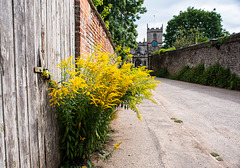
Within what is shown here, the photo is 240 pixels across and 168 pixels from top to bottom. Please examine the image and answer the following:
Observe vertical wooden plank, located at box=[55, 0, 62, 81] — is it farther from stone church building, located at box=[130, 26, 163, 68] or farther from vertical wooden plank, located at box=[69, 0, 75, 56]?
stone church building, located at box=[130, 26, 163, 68]

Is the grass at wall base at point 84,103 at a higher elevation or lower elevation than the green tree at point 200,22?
lower

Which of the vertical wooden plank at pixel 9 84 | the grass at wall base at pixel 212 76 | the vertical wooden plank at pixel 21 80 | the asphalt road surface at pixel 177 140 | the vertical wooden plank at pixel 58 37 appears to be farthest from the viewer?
the grass at wall base at pixel 212 76

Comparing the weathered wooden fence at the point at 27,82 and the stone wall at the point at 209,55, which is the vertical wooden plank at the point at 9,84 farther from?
the stone wall at the point at 209,55

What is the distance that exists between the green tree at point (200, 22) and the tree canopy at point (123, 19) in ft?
57.5

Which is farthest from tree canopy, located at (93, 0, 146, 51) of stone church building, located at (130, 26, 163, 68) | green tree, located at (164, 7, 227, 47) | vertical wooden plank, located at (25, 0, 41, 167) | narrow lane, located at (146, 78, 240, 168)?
stone church building, located at (130, 26, 163, 68)

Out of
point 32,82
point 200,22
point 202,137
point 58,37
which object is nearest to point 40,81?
point 32,82

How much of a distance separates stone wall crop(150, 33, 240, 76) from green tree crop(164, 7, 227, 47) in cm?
1643

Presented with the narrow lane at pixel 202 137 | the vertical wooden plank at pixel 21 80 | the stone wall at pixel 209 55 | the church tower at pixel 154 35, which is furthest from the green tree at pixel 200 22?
the vertical wooden plank at pixel 21 80

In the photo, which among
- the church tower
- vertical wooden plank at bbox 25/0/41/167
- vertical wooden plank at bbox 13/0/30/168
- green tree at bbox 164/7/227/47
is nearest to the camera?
vertical wooden plank at bbox 13/0/30/168

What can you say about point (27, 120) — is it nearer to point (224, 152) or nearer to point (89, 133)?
point (89, 133)

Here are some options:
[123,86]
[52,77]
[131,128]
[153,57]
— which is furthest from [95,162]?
[153,57]

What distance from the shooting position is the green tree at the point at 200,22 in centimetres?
3403

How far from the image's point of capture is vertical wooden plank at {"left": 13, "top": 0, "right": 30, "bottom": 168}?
4.78 ft

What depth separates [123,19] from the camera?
1823cm
